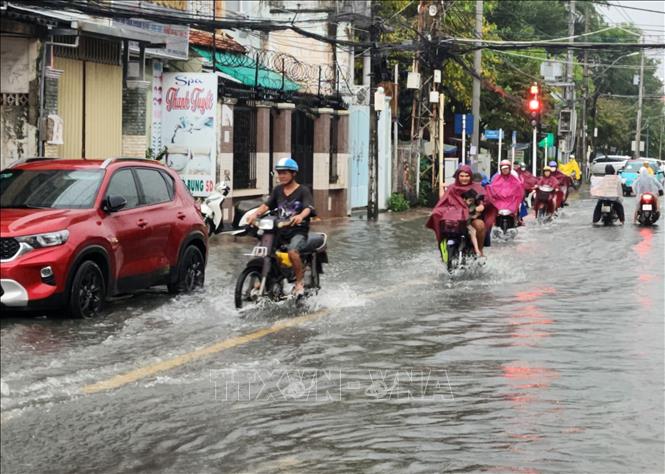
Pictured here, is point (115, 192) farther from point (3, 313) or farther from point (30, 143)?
point (30, 143)

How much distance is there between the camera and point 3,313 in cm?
1161

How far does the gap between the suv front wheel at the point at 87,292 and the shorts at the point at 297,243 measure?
6.91 feet

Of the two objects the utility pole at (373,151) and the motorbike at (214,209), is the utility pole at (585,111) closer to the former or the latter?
the utility pole at (373,151)

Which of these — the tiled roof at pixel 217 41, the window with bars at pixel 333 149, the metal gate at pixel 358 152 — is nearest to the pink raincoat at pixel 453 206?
the tiled roof at pixel 217 41

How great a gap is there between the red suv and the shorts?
1627 mm

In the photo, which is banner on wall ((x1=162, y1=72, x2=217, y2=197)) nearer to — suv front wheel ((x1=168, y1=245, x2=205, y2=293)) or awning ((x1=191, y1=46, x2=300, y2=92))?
awning ((x1=191, y1=46, x2=300, y2=92))

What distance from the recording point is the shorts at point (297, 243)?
42.2 ft

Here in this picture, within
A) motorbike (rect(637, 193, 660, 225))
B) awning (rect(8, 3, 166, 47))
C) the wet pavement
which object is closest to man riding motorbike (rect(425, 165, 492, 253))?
the wet pavement

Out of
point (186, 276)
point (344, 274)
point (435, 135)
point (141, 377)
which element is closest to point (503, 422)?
point (141, 377)

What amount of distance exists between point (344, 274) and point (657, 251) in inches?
321

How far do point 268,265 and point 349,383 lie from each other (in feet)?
12.1

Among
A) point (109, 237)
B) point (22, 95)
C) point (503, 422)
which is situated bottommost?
point (503, 422)

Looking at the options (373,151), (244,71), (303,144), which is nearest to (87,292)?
(244,71)

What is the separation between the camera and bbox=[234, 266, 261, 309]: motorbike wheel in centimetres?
1265
